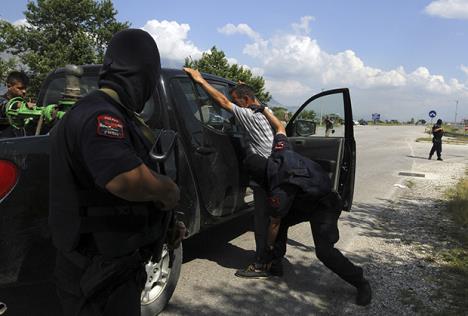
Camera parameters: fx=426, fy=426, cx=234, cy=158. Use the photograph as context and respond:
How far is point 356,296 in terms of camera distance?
3.66 m

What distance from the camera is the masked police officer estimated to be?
4.91 feet

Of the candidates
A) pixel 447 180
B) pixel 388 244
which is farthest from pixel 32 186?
pixel 447 180

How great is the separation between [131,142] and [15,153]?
1.10m

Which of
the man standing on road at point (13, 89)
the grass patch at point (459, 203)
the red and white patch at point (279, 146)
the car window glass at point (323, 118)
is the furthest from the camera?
the grass patch at point (459, 203)

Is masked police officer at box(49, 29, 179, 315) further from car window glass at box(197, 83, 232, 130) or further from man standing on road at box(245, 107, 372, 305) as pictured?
car window glass at box(197, 83, 232, 130)

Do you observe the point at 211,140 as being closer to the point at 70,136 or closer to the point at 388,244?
the point at 70,136

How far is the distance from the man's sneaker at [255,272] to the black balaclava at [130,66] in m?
2.78

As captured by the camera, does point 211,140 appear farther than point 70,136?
Yes

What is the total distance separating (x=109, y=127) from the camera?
1494mm

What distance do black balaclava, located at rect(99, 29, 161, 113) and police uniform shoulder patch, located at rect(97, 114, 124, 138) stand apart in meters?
0.15

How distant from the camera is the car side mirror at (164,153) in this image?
1.79 m

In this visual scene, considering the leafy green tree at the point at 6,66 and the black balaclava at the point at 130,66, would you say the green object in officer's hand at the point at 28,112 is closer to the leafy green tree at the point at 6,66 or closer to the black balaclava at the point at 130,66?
the black balaclava at the point at 130,66

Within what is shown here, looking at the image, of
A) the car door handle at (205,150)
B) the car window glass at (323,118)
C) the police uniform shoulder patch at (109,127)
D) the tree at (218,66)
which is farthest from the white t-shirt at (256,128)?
the tree at (218,66)

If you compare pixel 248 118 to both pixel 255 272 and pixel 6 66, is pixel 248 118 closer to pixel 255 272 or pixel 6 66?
pixel 255 272
